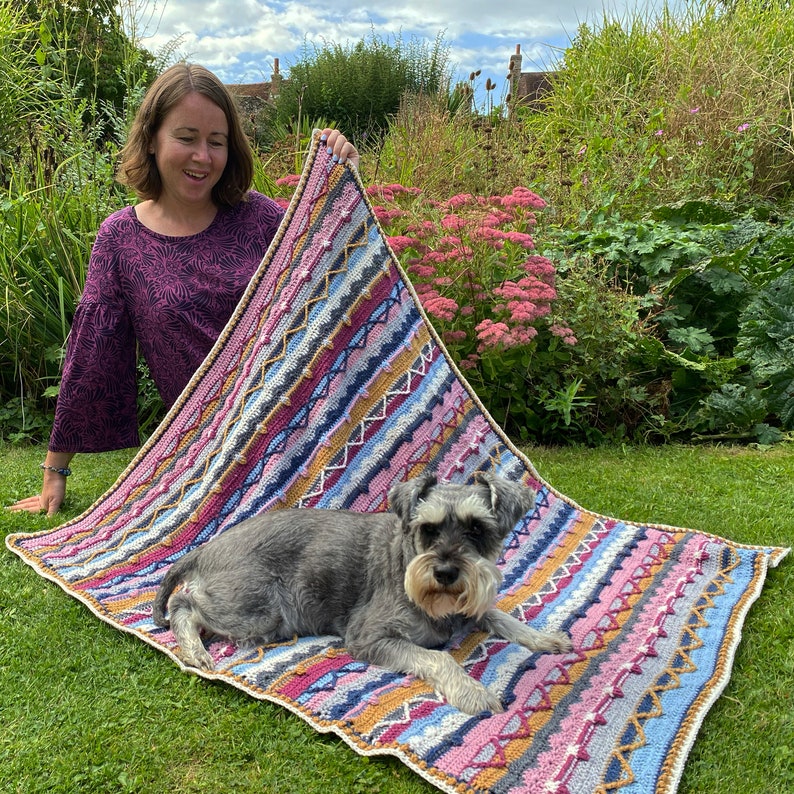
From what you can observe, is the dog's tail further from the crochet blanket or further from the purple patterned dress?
the purple patterned dress

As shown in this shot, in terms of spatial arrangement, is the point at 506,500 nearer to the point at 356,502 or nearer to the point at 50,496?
the point at 356,502

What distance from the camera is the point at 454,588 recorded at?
2746 mm

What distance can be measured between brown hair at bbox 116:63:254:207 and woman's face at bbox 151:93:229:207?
0.04 meters

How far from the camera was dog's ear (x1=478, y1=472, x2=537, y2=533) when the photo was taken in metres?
2.90

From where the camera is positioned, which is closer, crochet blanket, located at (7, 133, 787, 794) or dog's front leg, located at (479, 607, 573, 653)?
crochet blanket, located at (7, 133, 787, 794)

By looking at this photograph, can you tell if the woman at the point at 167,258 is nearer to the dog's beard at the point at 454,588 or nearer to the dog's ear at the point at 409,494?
the dog's ear at the point at 409,494

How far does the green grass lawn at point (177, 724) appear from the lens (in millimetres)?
2439

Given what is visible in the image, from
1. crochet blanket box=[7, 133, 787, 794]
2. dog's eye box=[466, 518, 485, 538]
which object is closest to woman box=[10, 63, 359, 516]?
crochet blanket box=[7, 133, 787, 794]

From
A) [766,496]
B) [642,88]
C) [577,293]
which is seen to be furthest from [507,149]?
[766,496]

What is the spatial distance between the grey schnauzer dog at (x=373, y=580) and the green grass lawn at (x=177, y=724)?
25 centimetres

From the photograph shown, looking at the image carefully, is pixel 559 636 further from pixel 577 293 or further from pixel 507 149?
pixel 507 149

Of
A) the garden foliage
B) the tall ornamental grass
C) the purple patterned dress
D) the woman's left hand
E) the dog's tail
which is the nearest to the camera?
the dog's tail

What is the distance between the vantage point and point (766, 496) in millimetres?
4730

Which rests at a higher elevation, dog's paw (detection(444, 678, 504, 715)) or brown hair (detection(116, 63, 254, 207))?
brown hair (detection(116, 63, 254, 207))
